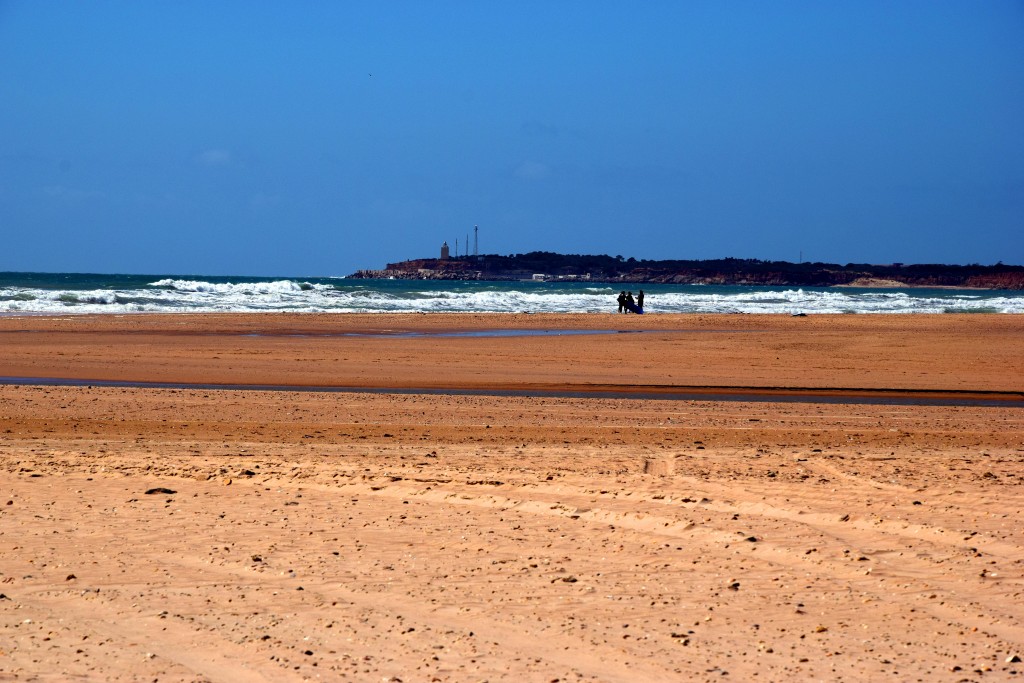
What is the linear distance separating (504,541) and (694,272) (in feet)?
528

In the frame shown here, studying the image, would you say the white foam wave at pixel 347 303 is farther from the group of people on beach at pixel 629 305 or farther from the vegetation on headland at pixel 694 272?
the vegetation on headland at pixel 694 272

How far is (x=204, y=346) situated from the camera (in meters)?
22.8

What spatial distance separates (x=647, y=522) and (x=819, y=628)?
1.74m

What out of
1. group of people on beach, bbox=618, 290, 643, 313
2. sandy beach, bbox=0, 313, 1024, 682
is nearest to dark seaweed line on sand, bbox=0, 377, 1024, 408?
sandy beach, bbox=0, 313, 1024, 682

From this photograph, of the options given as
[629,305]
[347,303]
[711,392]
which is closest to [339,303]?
[347,303]

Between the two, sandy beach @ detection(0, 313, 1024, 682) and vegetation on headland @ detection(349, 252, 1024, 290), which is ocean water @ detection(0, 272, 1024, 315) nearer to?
sandy beach @ detection(0, 313, 1024, 682)

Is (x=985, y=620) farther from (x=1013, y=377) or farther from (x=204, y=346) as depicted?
(x=204, y=346)

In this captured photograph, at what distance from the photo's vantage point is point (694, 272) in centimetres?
16362

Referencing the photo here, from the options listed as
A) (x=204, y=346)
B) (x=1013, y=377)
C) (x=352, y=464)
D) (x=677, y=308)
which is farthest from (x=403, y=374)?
(x=677, y=308)

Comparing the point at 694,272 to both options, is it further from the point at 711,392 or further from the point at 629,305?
the point at 711,392

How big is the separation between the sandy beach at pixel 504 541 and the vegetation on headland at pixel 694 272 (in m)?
140

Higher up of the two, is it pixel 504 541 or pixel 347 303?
pixel 347 303

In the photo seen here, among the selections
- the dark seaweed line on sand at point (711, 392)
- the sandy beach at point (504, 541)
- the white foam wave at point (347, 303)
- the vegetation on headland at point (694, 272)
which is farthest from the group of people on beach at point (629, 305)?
the vegetation on headland at point (694, 272)

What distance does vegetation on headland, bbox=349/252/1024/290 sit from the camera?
489ft
